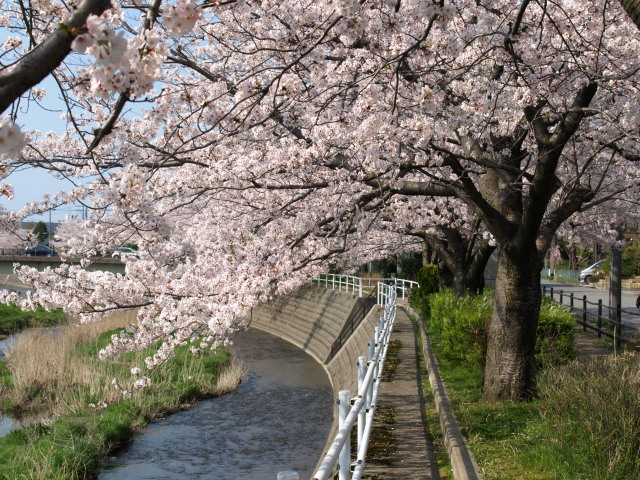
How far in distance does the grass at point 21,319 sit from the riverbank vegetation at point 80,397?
32.2ft

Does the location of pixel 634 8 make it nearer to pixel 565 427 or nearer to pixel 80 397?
pixel 565 427

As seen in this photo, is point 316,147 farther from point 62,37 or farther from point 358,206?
point 62,37

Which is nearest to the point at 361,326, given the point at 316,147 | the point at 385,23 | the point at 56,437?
the point at 56,437

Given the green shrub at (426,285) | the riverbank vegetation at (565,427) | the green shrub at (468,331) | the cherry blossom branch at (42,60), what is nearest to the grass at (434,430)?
the riverbank vegetation at (565,427)

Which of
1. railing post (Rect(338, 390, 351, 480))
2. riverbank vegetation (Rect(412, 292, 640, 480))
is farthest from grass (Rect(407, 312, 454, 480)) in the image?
railing post (Rect(338, 390, 351, 480))

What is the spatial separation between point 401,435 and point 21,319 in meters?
30.0

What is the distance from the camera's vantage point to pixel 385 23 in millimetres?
6859

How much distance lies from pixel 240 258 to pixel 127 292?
1.75 m

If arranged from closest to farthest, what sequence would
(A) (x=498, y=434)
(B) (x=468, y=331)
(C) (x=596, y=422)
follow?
(C) (x=596, y=422), (A) (x=498, y=434), (B) (x=468, y=331)

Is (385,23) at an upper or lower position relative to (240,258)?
upper

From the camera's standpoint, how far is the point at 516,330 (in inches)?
382

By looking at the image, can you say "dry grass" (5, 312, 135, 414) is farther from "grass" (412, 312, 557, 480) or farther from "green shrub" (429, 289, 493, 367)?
"grass" (412, 312, 557, 480)

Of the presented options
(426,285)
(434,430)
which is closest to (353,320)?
(426,285)

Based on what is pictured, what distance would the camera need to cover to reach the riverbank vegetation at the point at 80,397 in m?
11.5
